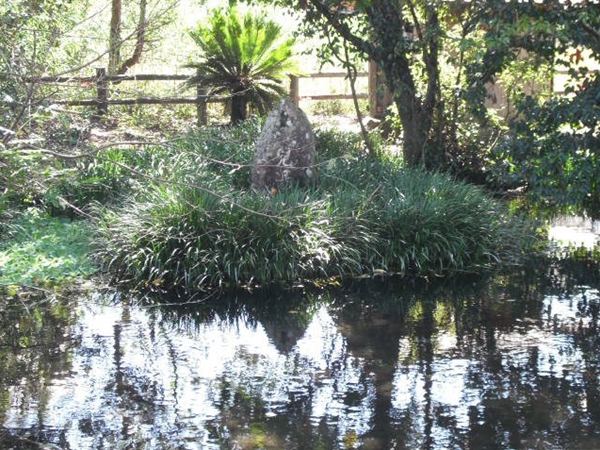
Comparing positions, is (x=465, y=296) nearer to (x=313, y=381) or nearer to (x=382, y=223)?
(x=382, y=223)

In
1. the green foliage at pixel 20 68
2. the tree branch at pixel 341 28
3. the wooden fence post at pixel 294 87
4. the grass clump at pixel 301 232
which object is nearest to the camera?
the green foliage at pixel 20 68

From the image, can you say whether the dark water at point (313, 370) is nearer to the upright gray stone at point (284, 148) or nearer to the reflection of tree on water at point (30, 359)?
the reflection of tree on water at point (30, 359)

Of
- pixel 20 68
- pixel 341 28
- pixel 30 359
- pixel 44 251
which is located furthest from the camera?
pixel 341 28

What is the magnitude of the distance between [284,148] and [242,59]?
226 inches

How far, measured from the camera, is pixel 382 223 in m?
9.77

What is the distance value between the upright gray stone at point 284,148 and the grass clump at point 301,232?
331 mm

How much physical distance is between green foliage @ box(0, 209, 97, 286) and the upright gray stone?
2.21 meters

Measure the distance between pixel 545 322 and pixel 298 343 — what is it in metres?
2.13

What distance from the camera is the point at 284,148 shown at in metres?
11.0

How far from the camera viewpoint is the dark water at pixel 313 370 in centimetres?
546

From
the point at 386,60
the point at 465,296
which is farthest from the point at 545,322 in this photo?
the point at 386,60

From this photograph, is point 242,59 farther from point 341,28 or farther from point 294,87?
point 341,28

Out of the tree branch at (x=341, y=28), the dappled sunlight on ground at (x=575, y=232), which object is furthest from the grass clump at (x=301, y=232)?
the tree branch at (x=341, y=28)

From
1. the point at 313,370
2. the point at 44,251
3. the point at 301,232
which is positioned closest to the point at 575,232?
the point at 301,232
